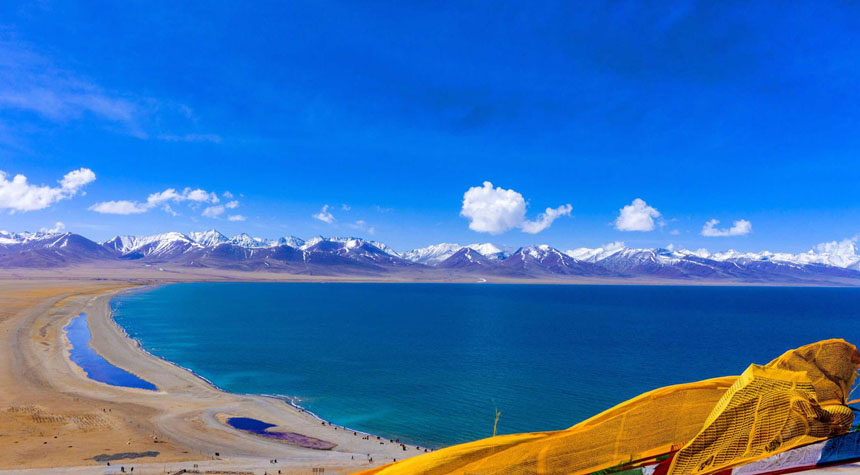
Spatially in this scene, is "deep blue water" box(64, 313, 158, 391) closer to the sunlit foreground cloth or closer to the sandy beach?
the sandy beach

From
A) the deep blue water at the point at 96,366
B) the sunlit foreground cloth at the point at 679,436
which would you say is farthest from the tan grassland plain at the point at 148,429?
the sunlit foreground cloth at the point at 679,436

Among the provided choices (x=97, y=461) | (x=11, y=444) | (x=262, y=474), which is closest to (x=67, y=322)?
(x=11, y=444)

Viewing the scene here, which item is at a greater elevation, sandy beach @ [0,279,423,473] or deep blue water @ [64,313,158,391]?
sandy beach @ [0,279,423,473]

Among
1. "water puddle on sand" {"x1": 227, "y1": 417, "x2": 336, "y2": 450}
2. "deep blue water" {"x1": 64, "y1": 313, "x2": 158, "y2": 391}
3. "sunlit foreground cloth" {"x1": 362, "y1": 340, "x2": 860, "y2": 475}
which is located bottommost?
"deep blue water" {"x1": 64, "y1": 313, "x2": 158, "y2": 391}

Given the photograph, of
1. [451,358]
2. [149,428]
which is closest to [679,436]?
[149,428]

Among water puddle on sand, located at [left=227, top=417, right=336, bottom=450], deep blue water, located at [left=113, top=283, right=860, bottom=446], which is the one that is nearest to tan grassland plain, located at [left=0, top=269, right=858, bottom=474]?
water puddle on sand, located at [left=227, top=417, right=336, bottom=450]

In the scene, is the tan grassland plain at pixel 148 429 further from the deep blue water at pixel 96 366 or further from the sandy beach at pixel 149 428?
the deep blue water at pixel 96 366

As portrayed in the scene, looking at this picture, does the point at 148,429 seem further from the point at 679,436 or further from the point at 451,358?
the point at 451,358
